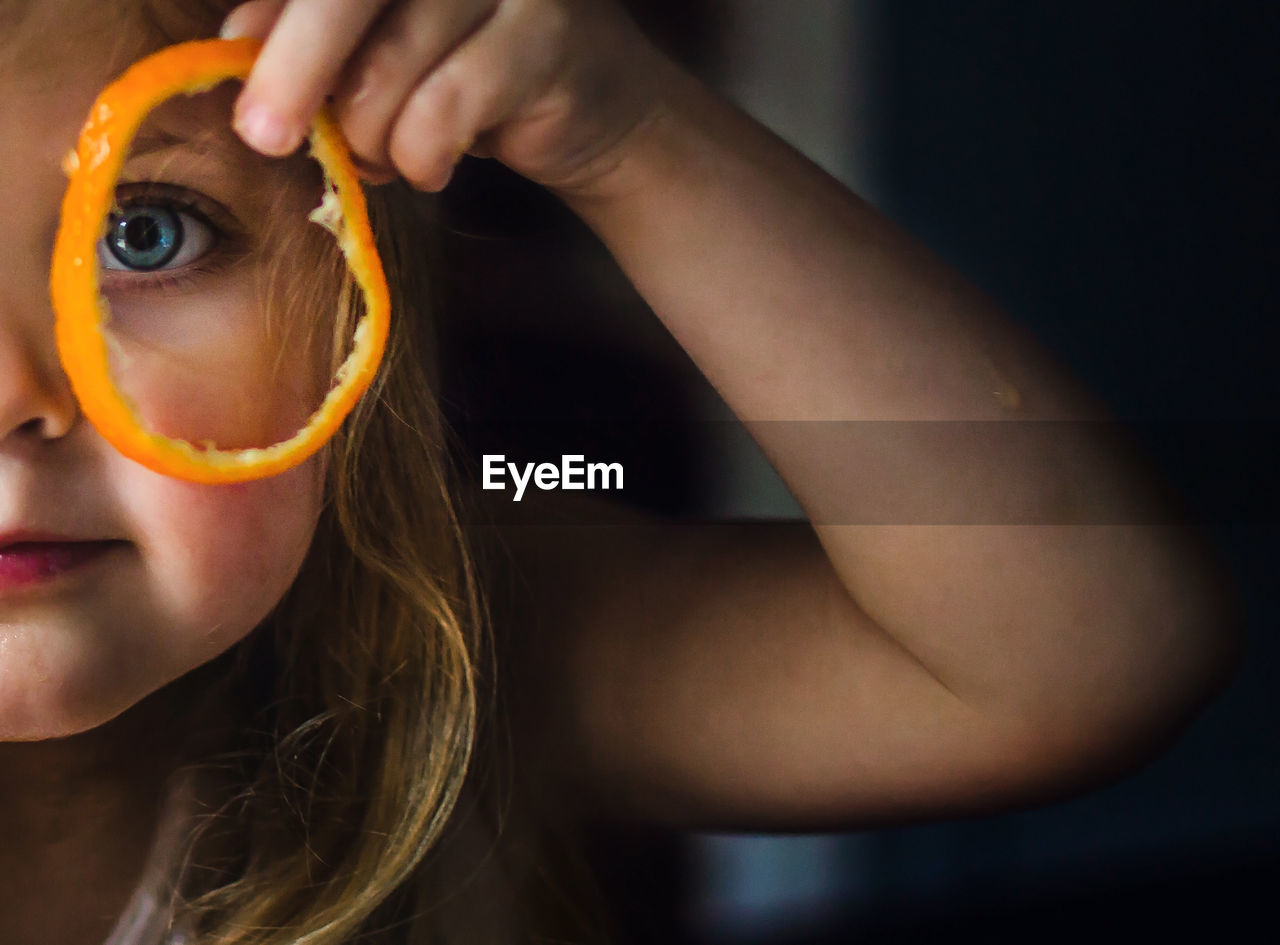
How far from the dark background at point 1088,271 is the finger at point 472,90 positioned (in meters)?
0.18

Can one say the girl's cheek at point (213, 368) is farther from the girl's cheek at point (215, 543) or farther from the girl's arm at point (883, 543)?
the girl's arm at point (883, 543)

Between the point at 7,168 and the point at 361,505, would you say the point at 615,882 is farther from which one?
the point at 7,168

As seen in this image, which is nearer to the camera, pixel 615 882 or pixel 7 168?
pixel 7 168

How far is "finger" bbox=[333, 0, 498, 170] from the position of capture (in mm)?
289

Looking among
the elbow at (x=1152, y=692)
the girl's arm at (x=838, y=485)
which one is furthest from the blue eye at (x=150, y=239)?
the elbow at (x=1152, y=692)

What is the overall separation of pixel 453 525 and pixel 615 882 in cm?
23

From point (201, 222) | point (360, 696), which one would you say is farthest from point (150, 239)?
point (360, 696)

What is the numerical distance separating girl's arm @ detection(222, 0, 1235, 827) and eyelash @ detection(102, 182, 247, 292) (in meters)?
0.09

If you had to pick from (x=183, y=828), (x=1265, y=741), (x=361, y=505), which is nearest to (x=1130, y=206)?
(x=1265, y=741)

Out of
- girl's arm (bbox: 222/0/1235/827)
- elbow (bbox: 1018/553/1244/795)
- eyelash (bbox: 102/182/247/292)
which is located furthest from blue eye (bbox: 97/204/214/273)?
elbow (bbox: 1018/553/1244/795)

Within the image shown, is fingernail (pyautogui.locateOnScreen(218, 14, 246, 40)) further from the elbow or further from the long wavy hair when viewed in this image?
the elbow

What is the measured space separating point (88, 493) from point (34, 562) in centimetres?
3

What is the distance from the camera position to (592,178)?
13.9 inches

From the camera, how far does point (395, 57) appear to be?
11.4 inches
